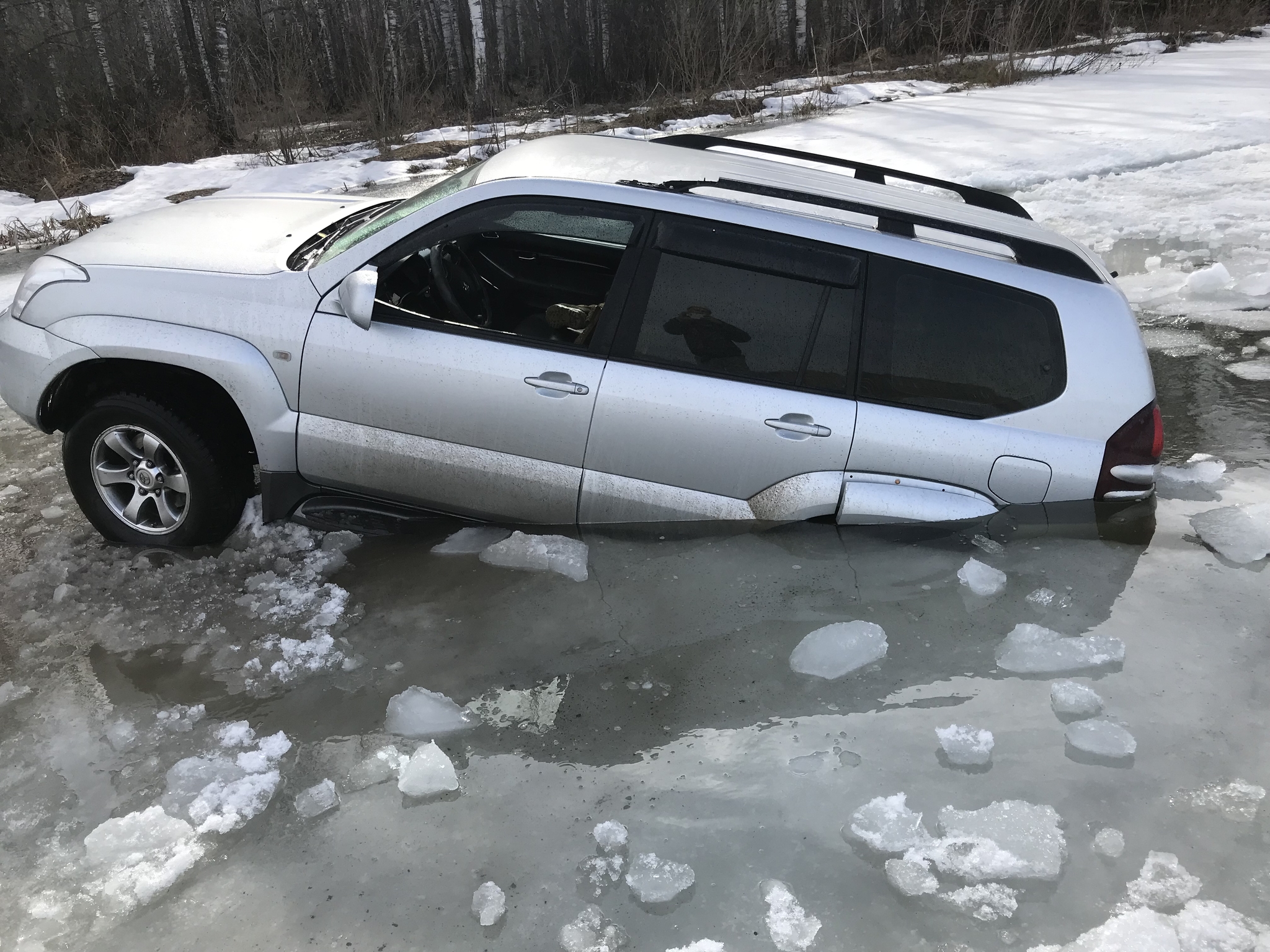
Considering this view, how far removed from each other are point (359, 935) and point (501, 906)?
363 mm

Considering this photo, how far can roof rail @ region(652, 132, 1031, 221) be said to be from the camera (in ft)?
14.6

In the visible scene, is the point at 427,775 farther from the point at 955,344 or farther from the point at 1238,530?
the point at 1238,530

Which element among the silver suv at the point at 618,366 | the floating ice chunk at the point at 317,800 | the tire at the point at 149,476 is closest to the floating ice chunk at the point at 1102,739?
the silver suv at the point at 618,366

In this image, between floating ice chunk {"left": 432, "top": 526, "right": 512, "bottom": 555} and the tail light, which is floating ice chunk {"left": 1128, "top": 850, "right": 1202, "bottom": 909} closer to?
the tail light

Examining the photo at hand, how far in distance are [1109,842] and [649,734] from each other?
136cm

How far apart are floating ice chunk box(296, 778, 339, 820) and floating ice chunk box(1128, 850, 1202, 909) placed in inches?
87.8

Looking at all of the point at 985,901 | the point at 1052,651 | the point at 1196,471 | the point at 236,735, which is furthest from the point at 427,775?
the point at 1196,471

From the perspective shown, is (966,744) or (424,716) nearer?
(966,744)

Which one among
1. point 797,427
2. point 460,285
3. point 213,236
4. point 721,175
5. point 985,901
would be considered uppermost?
point 721,175

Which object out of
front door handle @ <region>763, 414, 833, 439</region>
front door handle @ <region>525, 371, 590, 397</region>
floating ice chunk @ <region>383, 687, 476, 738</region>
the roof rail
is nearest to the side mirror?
front door handle @ <region>525, 371, 590, 397</region>

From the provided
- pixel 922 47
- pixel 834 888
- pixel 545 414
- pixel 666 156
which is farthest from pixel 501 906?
pixel 922 47

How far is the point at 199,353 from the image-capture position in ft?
12.2

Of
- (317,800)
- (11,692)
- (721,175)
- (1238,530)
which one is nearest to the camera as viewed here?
(317,800)

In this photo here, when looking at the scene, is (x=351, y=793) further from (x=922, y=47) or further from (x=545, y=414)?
(x=922, y=47)
